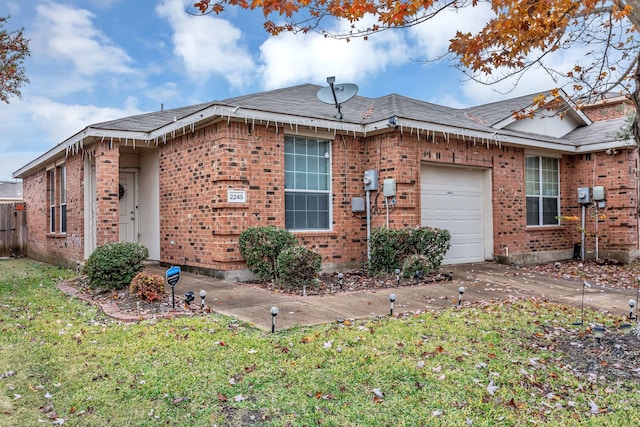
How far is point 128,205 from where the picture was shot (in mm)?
12148

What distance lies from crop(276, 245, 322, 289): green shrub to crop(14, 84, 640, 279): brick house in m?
1.46

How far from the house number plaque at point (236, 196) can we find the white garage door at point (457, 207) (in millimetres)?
4029

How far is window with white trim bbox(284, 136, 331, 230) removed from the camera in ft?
31.7

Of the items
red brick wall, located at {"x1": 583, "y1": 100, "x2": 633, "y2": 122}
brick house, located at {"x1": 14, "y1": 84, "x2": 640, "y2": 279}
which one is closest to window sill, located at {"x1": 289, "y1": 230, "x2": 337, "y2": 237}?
brick house, located at {"x1": 14, "y1": 84, "x2": 640, "y2": 279}

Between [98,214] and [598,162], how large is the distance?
518 inches

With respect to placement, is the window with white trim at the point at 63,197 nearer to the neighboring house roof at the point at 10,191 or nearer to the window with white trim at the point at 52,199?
the window with white trim at the point at 52,199

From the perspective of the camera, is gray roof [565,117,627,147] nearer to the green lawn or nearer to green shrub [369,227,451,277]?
green shrub [369,227,451,277]

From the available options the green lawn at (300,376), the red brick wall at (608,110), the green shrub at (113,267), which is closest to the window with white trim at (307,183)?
the green shrub at (113,267)

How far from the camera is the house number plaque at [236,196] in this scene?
28.8 feet

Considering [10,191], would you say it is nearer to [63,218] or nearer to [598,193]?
[63,218]

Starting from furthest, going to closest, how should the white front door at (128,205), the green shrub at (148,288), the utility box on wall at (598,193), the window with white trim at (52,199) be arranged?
the window with white trim at (52,199), the utility box on wall at (598,193), the white front door at (128,205), the green shrub at (148,288)

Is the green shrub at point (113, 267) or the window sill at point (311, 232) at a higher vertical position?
the window sill at point (311, 232)

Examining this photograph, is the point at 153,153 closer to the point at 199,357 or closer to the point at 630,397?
the point at 199,357

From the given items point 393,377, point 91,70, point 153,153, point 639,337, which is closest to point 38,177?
point 91,70
